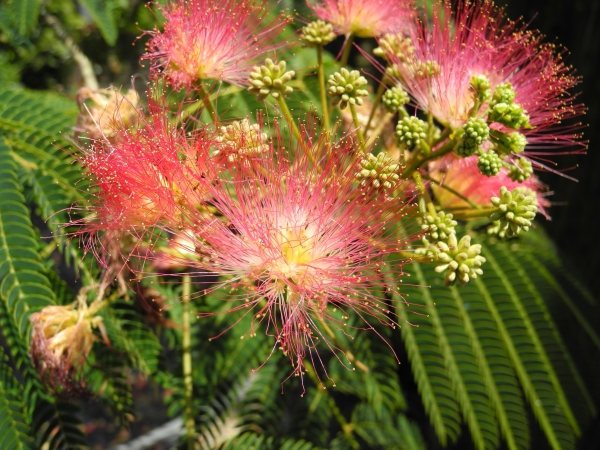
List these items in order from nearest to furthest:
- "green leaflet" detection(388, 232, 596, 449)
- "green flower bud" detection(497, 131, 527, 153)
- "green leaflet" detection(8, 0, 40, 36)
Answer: "green flower bud" detection(497, 131, 527, 153) < "green leaflet" detection(388, 232, 596, 449) < "green leaflet" detection(8, 0, 40, 36)

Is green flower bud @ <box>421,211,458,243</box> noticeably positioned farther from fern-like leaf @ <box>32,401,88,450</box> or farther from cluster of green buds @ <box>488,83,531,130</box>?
Result: fern-like leaf @ <box>32,401,88,450</box>

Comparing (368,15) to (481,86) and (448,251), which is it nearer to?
(481,86)

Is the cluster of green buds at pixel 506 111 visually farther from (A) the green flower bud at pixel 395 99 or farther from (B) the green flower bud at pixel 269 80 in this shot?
(B) the green flower bud at pixel 269 80

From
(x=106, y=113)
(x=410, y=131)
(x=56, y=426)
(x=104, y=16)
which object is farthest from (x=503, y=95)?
(x=104, y=16)

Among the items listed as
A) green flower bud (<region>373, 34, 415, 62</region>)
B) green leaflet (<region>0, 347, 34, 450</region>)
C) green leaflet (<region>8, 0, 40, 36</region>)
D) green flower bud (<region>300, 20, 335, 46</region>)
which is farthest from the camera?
green leaflet (<region>8, 0, 40, 36</region>)

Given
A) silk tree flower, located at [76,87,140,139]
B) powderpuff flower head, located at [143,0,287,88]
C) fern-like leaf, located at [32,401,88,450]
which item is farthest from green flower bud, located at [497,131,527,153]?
fern-like leaf, located at [32,401,88,450]

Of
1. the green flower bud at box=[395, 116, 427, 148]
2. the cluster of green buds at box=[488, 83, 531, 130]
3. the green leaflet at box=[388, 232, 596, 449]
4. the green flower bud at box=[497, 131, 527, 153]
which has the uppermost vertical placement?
the cluster of green buds at box=[488, 83, 531, 130]

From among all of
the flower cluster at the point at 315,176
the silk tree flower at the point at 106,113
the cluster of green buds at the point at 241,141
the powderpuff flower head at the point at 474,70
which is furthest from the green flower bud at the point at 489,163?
the silk tree flower at the point at 106,113
